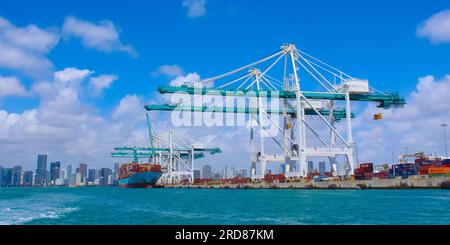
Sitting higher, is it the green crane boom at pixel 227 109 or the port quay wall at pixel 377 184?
the green crane boom at pixel 227 109

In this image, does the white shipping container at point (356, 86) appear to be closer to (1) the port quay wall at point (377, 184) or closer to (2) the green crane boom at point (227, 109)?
(2) the green crane boom at point (227, 109)

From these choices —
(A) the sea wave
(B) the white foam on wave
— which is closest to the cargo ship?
(B) the white foam on wave

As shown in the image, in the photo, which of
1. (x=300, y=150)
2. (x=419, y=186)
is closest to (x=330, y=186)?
(x=300, y=150)

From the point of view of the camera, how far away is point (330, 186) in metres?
56.6

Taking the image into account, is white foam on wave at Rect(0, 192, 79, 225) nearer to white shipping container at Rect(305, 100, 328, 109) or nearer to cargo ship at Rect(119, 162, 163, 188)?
Answer: white shipping container at Rect(305, 100, 328, 109)

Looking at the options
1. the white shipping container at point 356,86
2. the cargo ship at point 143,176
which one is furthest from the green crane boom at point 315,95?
the cargo ship at point 143,176

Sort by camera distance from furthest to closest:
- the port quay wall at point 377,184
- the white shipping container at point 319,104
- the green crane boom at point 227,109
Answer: the white shipping container at point 319,104 < the green crane boom at point 227,109 < the port quay wall at point 377,184

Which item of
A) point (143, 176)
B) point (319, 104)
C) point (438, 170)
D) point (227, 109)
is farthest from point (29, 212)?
point (143, 176)

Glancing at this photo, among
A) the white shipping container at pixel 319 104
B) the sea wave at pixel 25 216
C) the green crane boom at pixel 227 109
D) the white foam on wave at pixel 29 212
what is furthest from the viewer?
the white shipping container at pixel 319 104

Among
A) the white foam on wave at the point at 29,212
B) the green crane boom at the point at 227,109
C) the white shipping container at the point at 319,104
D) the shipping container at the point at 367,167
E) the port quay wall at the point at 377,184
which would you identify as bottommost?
the white foam on wave at the point at 29,212

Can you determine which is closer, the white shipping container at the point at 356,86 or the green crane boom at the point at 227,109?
the white shipping container at the point at 356,86

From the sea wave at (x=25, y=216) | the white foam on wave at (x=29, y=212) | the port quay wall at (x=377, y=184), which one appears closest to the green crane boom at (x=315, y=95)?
the port quay wall at (x=377, y=184)

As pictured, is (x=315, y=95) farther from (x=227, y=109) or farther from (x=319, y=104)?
(x=227, y=109)
